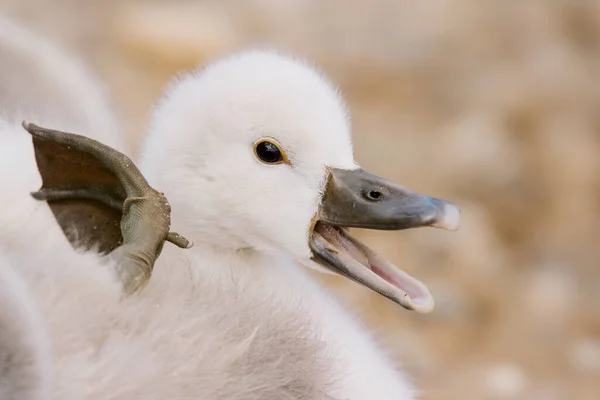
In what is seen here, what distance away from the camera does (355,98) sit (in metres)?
1.96

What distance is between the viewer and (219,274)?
2.36 feet

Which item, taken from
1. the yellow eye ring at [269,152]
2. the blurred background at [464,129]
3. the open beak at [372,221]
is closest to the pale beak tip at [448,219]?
the open beak at [372,221]

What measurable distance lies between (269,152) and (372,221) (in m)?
0.10

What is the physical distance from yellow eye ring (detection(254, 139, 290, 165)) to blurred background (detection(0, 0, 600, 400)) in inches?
20.3

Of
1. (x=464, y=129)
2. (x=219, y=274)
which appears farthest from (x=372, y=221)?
(x=464, y=129)

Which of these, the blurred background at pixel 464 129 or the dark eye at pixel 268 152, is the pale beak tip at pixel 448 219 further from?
the blurred background at pixel 464 129

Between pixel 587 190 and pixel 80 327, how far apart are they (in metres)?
1.36

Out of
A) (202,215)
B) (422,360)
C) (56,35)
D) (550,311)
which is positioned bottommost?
(202,215)

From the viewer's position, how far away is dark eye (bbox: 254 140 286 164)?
0.83 meters

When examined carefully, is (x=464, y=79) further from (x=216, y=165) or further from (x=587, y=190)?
(x=216, y=165)

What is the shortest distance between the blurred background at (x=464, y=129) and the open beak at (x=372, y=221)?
1.65 ft

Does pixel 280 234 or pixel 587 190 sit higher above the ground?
pixel 587 190

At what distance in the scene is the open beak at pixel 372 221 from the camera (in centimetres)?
78

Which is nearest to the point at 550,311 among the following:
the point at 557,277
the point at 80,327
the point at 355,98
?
the point at 557,277
